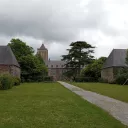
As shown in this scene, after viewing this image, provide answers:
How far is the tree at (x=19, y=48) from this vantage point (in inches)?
2946

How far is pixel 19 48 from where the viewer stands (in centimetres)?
7581

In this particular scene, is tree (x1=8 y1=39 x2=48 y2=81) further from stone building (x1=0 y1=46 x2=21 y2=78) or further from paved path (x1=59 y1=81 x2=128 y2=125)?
paved path (x1=59 y1=81 x2=128 y2=125)

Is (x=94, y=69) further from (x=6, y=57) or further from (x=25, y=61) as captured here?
(x=6, y=57)

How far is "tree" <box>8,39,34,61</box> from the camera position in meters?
74.8

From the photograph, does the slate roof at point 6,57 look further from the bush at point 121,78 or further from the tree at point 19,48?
the bush at point 121,78

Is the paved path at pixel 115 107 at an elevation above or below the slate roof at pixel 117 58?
below

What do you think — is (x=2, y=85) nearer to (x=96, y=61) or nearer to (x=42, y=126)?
(x=42, y=126)

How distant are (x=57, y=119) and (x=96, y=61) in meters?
71.5

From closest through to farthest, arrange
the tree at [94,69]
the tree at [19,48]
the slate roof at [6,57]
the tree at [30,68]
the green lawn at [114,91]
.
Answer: the green lawn at [114,91] < the slate roof at [6,57] < the tree at [30,68] < the tree at [19,48] < the tree at [94,69]

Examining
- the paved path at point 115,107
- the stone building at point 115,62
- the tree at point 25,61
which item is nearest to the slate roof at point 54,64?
the tree at point 25,61

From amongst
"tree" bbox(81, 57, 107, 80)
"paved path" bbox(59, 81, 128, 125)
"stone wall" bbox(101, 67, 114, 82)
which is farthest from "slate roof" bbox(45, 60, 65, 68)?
"paved path" bbox(59, 81, 128, 125)

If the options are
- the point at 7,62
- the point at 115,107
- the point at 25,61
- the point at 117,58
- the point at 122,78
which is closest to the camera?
the point at 115,107

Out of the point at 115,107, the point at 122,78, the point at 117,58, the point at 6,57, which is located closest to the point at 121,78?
the point at 122,78

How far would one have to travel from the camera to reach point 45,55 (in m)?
160
